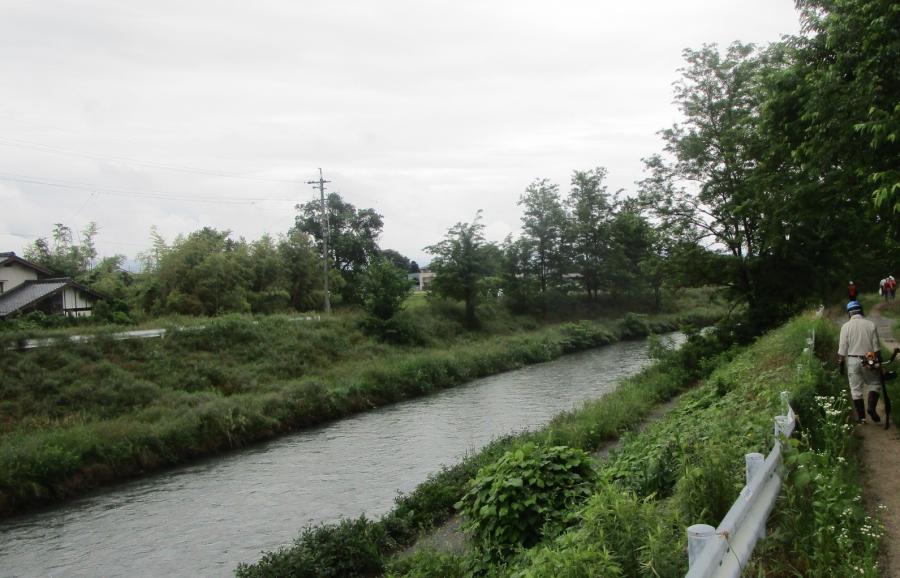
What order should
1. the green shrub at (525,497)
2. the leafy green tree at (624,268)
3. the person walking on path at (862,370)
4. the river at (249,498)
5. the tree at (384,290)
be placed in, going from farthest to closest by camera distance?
the leafy green tree at (624,268), the tree at (384,290), the river at (249,498), the person walking on path at (862,370), the green shrub at (525,497)

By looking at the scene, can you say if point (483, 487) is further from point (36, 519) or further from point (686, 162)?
point (686, 162)

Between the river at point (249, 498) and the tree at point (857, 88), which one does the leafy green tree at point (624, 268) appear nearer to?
the river at point (249, 498)

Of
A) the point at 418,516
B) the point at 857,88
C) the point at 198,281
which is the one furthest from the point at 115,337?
the point at 857,88

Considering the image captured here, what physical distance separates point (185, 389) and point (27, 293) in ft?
56.5

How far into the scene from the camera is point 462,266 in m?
44.6

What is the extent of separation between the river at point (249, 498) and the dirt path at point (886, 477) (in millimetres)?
8672

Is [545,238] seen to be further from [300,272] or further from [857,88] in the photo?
[857,88]

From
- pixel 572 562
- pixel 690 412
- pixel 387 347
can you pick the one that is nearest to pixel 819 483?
pixel 572 562

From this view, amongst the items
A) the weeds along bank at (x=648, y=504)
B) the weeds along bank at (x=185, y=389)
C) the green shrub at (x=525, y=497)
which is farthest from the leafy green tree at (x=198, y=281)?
the green shrub at (x=525, y=497)

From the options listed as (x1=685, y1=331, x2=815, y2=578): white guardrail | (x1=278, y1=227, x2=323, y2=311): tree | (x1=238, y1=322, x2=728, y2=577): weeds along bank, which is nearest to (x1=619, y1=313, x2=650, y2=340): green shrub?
(x1=278, y1=227, x2=323, y2=311): tree

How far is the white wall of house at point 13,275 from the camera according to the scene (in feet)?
124

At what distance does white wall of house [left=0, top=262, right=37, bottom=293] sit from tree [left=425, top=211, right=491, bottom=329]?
2566 cm

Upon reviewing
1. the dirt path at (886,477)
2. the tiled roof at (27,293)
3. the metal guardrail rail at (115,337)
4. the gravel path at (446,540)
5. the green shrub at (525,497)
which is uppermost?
the tiled roof at (27,293)

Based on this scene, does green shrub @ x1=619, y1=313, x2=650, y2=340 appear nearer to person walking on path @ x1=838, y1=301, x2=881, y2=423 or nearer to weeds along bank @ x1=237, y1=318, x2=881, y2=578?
weeds along bank @ x1=237, y1=318, x2=881, y2=578
